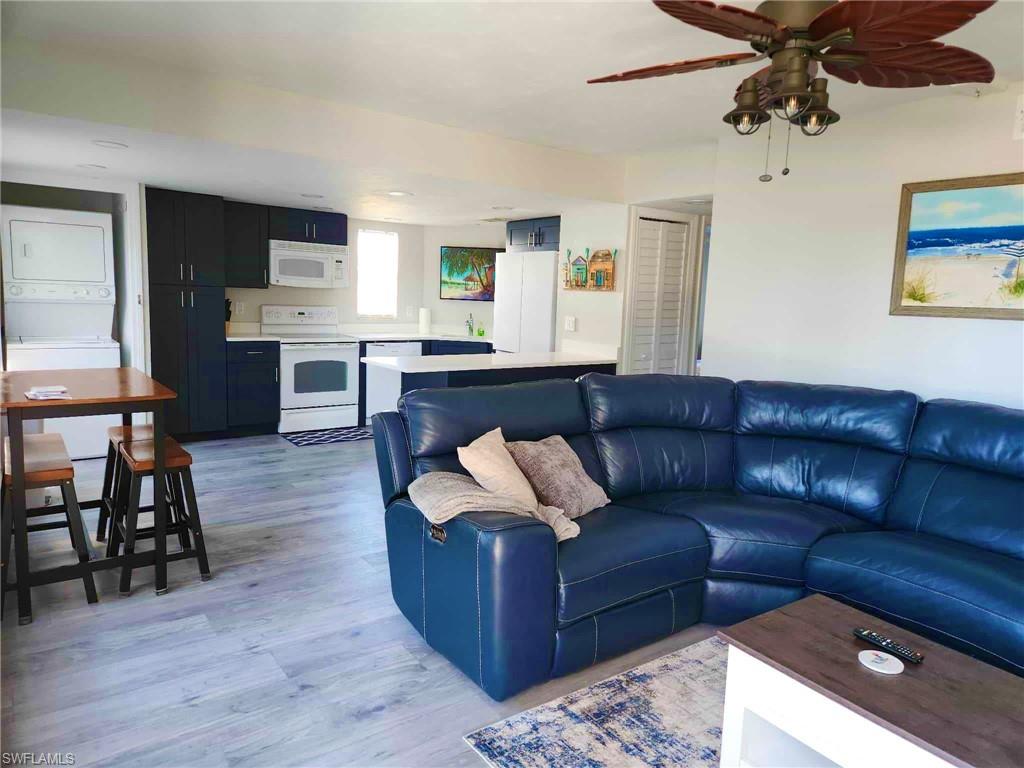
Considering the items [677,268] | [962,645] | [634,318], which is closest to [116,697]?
[962,645]

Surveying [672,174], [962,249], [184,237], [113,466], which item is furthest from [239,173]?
[962,249]

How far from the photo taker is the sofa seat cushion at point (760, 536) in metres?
2.64

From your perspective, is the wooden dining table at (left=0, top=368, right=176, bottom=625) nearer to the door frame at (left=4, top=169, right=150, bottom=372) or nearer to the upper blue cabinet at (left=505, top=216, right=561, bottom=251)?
the door frame at (left=4, top=169, right=150, bottom=372)

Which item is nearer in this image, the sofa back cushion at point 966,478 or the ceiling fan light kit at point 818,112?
the ceiling fan light kit at point 818,112

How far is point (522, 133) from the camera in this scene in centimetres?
446

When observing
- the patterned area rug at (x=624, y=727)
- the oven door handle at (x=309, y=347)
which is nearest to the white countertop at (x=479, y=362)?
the oven door handle at (x=309, y=347)

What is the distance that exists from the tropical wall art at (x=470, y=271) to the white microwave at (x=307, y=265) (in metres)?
1.32

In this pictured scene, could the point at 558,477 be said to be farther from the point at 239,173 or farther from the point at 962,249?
the point at 239,173

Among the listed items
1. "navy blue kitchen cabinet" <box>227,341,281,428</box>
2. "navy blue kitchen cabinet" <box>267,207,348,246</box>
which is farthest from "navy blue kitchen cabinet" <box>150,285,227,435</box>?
"navy blue kitchen cabinet" <box>267,207,348,246</box>

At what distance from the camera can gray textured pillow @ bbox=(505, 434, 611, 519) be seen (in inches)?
105

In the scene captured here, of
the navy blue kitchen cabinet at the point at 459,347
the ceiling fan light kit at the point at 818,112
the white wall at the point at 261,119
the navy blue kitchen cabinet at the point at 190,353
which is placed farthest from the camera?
the navy blue kitchen cabinet at the point at 459,347

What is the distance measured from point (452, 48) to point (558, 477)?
1925 mm

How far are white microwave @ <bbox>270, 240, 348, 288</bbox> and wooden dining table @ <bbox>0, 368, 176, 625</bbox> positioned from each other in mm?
3047

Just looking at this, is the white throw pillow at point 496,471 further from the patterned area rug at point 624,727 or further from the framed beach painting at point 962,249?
the framed beach painting at point 962,249
